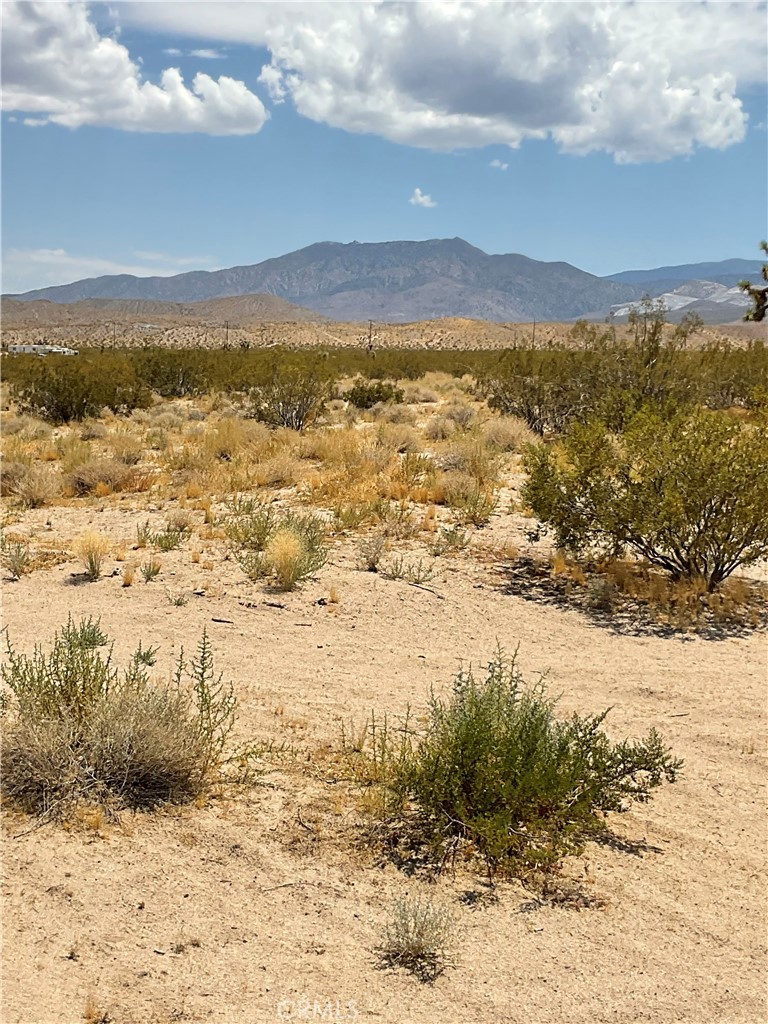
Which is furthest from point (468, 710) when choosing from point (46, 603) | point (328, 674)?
point (46, 603)

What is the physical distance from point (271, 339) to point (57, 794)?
100831 mm

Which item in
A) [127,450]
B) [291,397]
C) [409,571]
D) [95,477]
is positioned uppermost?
[291,397]

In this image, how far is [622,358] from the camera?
66.2 ft

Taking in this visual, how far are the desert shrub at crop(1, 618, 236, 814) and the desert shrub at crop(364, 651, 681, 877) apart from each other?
3.85 feet

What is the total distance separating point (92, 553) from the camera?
9.59 metres

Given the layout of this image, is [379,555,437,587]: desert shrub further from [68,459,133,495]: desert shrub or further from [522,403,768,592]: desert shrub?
[68,459,133,495]: desert shrub

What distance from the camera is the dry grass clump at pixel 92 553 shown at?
9469 millimetres

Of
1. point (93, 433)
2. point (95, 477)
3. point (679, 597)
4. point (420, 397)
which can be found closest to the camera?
point (679, 597)

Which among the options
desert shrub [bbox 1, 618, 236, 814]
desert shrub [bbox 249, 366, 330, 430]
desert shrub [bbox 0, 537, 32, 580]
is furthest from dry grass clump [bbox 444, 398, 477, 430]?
desert shrub [bbox 1, 618, 236, 814]

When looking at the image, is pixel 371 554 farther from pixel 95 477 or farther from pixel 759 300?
pixel 759 300

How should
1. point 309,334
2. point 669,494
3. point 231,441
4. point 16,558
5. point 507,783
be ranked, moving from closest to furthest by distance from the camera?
point 507,783 < point 669,494 < point 16,558 < point 231,441 < point 309,334

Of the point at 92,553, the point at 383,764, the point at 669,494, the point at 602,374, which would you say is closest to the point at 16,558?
the point at 92,553

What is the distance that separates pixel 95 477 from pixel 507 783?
11.2 m

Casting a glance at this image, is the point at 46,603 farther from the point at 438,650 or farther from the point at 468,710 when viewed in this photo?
the point at 468,710
